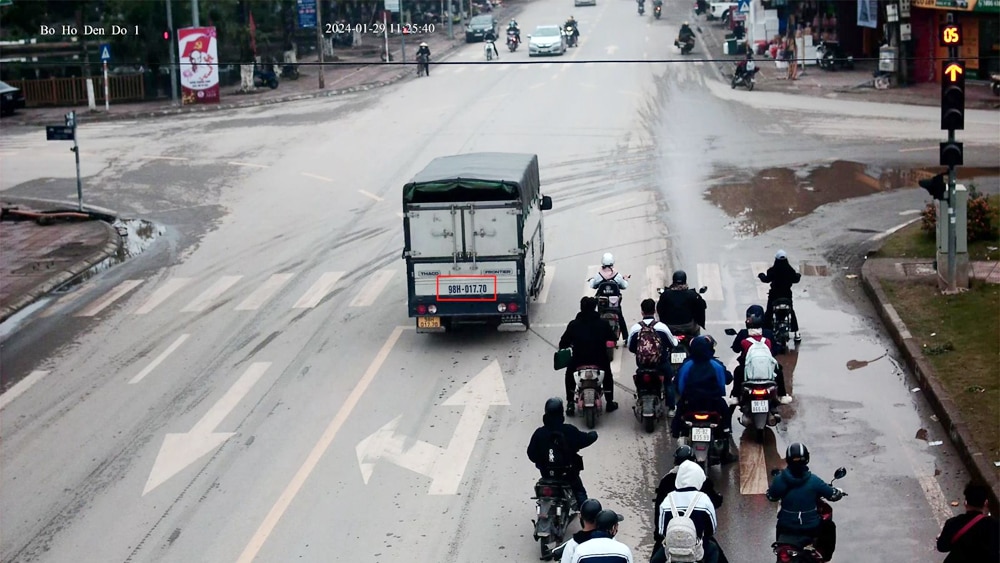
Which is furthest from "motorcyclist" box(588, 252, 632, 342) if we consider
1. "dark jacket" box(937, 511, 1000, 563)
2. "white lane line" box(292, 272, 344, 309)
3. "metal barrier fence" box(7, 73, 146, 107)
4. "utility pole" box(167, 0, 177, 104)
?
"metal barrier fence" box(7, 73, 146, 107)

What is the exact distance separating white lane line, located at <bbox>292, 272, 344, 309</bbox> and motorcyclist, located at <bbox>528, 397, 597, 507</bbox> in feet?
37.8

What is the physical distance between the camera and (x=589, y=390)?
52.2 feet

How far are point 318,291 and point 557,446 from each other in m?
12.7

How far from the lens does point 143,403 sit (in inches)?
714

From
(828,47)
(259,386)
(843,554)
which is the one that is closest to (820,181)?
(259,386)

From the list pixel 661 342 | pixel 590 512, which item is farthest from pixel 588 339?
pixel 590 512

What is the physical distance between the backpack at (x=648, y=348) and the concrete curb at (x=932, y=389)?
11.4 feet

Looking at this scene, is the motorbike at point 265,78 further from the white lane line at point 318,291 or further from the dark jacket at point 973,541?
the dark jacket at point 973,541

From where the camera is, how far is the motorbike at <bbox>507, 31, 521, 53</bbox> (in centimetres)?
6500

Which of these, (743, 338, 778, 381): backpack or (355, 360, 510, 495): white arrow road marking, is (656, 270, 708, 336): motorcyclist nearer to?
(743, 338, 778, 381): backpack

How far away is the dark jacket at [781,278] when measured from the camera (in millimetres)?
18984

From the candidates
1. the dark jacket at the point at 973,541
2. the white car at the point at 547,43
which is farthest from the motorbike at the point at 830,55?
the dark jacket at the point at 973,541

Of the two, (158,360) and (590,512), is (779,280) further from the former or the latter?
(590,512)

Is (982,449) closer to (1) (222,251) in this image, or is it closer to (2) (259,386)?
(2) (259,386)
